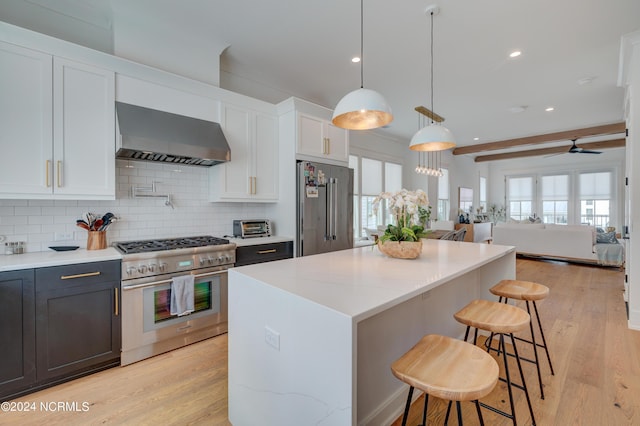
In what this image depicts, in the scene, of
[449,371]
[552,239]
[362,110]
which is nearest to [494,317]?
[449,371]

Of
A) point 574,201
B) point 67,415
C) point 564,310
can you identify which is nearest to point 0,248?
point 67,415

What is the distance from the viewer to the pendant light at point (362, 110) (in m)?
1.83

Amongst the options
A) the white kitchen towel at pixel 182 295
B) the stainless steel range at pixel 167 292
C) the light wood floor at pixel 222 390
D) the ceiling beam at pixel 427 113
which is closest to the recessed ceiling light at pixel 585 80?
the ceiling beam at pixel 427 113

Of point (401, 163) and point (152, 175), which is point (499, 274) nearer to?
point (152, 175)

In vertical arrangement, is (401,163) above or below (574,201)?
above

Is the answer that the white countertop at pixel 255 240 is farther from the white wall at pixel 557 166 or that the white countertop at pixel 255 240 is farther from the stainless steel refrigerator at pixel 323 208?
the white wall at pixel 557 166

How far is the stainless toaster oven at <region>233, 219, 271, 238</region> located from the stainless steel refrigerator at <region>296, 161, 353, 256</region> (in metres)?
0.46

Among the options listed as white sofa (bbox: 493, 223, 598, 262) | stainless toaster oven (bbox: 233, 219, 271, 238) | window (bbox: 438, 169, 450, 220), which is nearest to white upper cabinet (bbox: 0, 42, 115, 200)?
stainless toaster oven (bbox: 233, 219, 271, 238)

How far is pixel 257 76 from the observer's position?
380 cm

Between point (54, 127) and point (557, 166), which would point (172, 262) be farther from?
point (557, 166)

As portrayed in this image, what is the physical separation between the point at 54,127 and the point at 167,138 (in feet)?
2.50

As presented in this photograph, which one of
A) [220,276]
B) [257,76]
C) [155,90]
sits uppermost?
[257,76]

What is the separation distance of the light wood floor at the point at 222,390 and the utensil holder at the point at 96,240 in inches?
39.9

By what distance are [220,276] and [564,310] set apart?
4.05m
